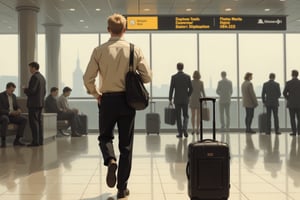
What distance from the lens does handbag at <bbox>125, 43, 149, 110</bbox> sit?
3695 mm

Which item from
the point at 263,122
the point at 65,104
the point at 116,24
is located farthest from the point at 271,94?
the point at 116,24

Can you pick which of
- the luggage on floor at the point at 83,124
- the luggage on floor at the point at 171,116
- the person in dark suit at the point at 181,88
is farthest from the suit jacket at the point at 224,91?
the luggage on floor at the point at 83,124

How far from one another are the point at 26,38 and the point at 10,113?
3.19m

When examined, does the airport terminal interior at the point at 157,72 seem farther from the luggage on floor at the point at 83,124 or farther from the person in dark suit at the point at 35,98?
the person in dark suit at the point at 35,98

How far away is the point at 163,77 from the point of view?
54.9 ft

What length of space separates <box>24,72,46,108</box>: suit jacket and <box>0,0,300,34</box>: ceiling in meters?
3.06

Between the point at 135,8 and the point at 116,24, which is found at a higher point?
A: the point at 135,8

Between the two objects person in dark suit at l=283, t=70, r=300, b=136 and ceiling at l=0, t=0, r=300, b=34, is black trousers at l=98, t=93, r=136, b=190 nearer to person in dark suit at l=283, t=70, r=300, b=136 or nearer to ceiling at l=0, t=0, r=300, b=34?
ceiling at l=0, t=0, r=300, b=34

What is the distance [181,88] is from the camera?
11.2m

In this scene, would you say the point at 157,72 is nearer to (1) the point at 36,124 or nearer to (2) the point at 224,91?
(2) the point at 224,91

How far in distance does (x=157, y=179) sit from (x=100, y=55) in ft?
5.76

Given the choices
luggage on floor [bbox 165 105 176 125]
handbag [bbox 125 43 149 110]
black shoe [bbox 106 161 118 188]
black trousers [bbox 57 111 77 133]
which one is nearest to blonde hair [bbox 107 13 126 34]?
handbag [bbox 125 43 149 110]

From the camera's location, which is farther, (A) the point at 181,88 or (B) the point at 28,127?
(A) the point at 181,88

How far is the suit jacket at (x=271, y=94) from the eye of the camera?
1278 cm
